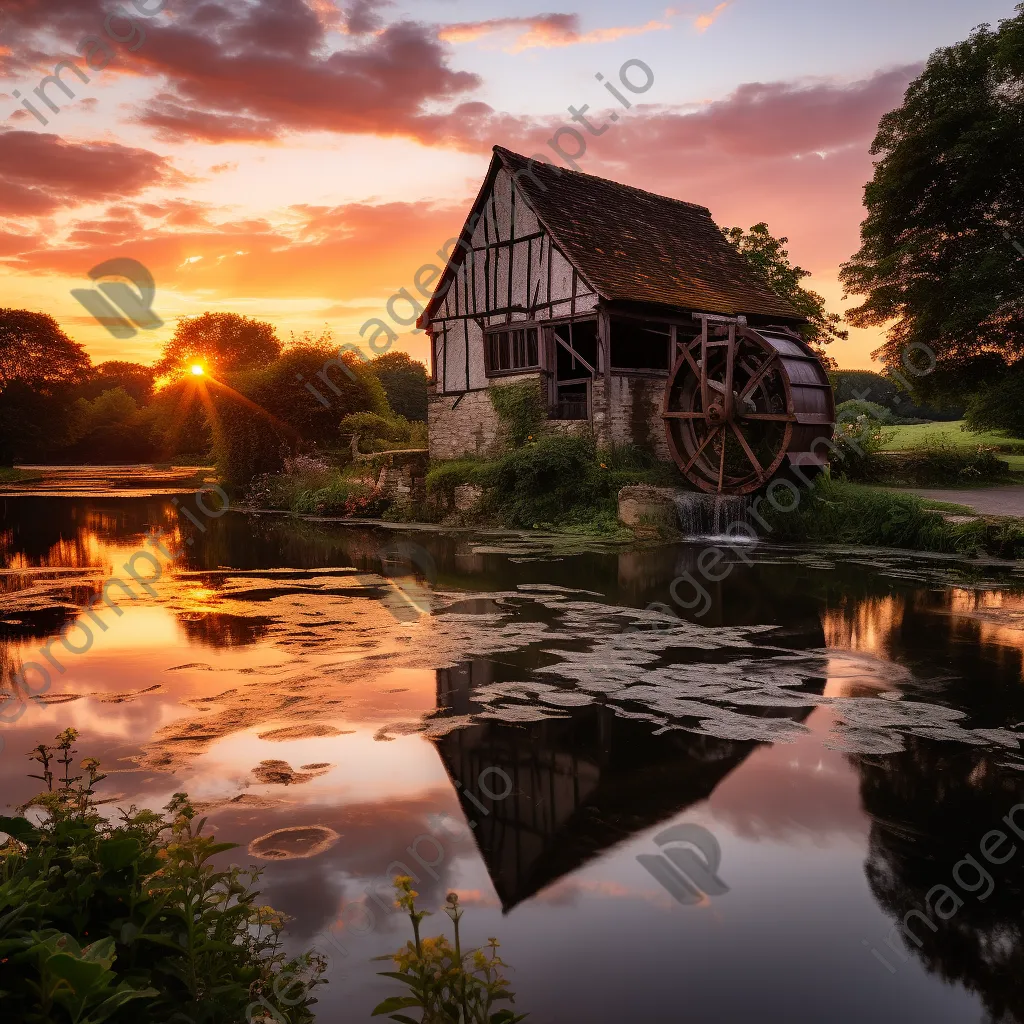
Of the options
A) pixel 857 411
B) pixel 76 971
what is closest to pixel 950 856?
pixel 76 971

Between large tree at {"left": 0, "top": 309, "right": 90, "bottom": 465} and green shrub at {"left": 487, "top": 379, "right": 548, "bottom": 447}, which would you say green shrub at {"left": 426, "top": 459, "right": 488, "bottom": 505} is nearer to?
green shrub at {"left": 487, "top": 379, "right": 548, "bottom": 447}

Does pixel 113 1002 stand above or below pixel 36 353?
below

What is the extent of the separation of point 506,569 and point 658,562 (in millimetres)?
2431

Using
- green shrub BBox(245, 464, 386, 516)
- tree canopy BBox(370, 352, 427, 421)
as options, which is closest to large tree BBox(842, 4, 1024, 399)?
green shrub BBox(245, 464, 386, 516)

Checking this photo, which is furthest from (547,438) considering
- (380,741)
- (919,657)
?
(380,741)

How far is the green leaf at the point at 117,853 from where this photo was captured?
2.62 meters

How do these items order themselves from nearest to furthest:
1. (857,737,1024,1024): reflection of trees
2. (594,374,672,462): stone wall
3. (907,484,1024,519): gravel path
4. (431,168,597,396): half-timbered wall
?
(857,737,1024,1024): reflection of trees, (907,484,1024,519): gravel path, (594,374,672,462): stone wall, (431,168,597,396): half-timbered wall

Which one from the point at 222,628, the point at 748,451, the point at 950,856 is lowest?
the point at 950,856

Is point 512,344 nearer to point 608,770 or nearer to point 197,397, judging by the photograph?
point 608,770

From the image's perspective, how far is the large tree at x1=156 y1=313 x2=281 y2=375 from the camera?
249 ft

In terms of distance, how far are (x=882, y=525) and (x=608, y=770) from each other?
455 inches

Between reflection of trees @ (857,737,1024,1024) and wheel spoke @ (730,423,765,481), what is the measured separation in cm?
1280

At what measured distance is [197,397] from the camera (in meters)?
59.1

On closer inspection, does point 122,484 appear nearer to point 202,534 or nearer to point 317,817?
point 202,534
